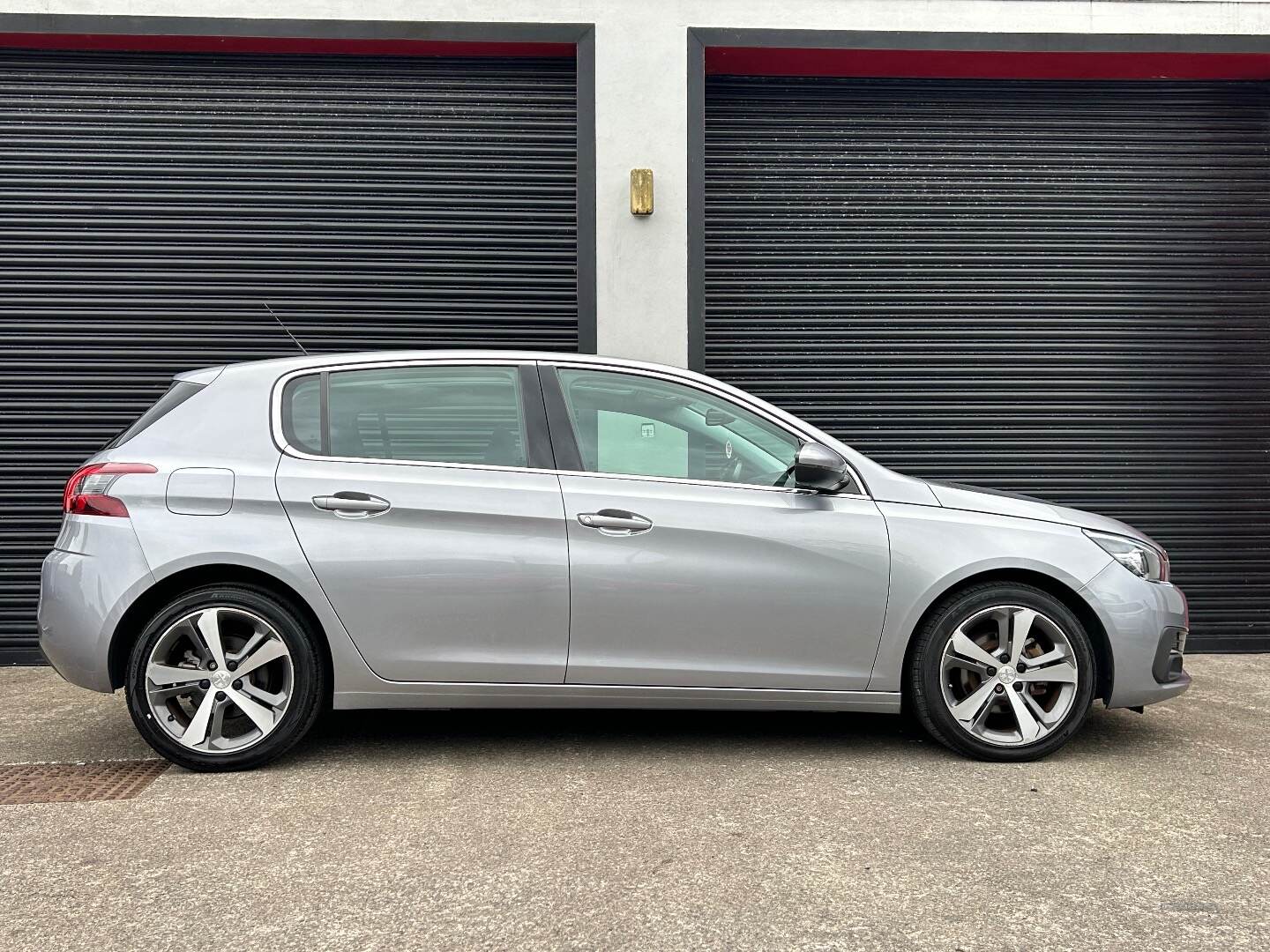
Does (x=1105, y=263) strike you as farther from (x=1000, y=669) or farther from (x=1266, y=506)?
(x=1000, y=669)

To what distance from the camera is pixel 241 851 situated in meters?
3.31

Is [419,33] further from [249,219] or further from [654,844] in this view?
[654,844]

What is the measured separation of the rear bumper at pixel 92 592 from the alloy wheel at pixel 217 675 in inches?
7.8

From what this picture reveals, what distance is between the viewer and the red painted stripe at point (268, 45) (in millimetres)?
6941

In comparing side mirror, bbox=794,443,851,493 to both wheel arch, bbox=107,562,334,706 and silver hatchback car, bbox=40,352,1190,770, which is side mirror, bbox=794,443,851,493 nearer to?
silver hatchback car, bbox=40,352,1190,770

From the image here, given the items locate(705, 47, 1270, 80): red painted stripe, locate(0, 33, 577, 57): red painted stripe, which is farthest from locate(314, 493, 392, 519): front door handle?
locate(705, 47, 1270, 80): red painted stripe

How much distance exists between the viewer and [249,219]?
7.06 m

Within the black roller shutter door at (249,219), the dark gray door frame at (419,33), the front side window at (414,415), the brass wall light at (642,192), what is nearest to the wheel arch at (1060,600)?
the front side window at (414,415)

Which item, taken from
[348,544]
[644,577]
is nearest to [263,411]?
[348,544]

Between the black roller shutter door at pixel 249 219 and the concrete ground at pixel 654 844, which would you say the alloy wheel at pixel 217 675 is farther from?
the black roller shutter door at pixel 249 219

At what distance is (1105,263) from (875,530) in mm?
4151

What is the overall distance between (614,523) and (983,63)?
16.0 ft

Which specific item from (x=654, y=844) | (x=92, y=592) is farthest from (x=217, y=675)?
(x=654, y=844)

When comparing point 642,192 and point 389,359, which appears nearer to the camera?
point 389,359
